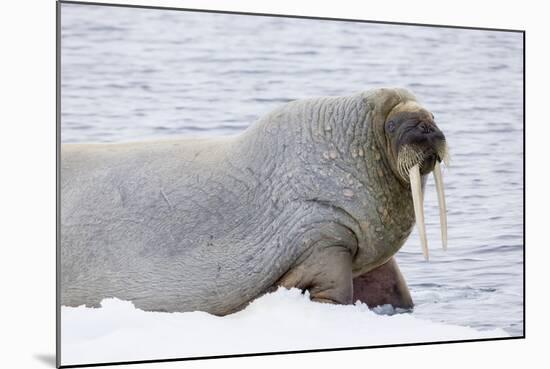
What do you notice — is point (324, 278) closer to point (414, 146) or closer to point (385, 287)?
point (385, 287)

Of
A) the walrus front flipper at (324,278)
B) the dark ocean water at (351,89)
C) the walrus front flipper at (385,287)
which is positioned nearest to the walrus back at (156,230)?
the walrus front flipper at (324,278)

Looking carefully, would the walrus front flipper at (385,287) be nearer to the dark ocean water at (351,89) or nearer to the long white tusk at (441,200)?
the dark ocean water at (351,89)

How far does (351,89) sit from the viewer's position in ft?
25.4

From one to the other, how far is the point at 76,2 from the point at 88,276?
1.75 metres

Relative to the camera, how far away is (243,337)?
23.5 feet

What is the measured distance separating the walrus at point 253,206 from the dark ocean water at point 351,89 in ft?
0.78

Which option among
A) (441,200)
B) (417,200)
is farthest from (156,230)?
(441,200)

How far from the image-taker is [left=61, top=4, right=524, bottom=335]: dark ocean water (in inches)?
276

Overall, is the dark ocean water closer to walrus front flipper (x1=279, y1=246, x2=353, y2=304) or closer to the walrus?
the walrus

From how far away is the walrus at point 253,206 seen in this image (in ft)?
23.1

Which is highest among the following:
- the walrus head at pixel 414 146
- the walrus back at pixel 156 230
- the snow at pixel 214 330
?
the walrus head at pixel 414 146

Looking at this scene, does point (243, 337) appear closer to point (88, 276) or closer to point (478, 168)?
point (88, 276)

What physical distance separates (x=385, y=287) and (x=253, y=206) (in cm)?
127
